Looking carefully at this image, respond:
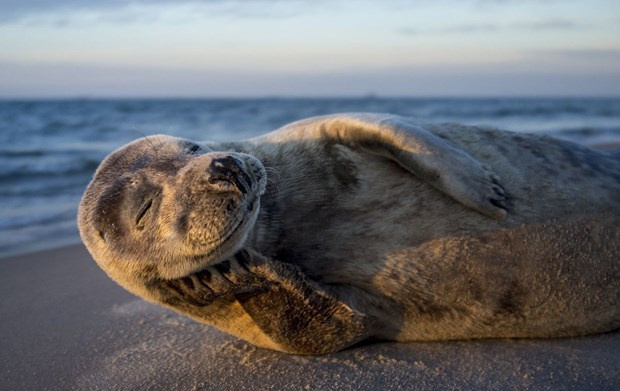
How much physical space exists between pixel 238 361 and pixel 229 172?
96cm

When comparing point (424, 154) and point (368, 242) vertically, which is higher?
point (424, 154)

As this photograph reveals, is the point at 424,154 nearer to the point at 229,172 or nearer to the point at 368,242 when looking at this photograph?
the point at 368,242

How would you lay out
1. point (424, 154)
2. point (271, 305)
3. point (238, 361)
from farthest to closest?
1. point (424, 154)
2. point (238, 361)
3. point (271, 305)

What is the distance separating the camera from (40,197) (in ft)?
29.3

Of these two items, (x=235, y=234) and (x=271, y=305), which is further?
(x=271, y=305)

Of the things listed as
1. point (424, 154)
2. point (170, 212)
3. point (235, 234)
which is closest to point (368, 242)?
point (424, 154)

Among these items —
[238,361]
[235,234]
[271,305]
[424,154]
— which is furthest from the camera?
[424,154]

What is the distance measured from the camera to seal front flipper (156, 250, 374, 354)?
325 centimetres

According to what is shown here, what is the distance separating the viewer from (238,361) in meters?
3.49

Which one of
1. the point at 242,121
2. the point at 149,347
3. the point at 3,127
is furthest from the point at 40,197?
the point at 242,121

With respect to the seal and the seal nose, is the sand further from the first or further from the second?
the seal nose

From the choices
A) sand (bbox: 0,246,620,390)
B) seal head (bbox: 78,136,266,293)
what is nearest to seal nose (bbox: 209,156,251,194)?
seal head (bbox: 78,136,266,293)

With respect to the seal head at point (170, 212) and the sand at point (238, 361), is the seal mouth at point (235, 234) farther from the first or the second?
the sand at point (238, 361)

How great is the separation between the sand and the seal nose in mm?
872
